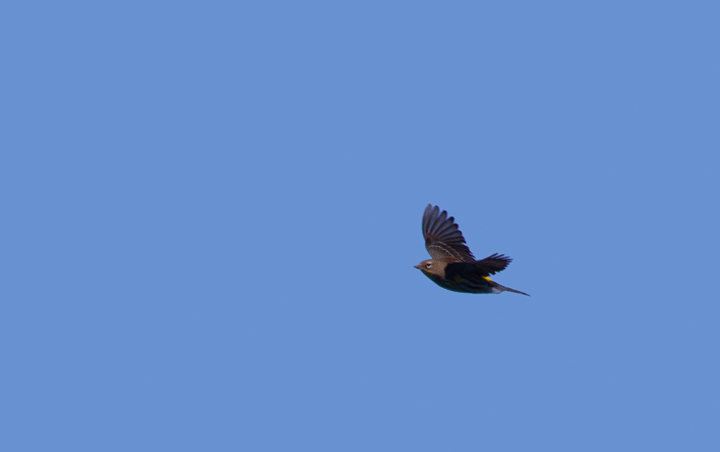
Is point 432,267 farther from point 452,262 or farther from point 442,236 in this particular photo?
point 442,236

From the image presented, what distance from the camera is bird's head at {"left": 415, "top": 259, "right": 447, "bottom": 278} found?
1652cm

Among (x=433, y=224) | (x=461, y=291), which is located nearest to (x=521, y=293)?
(x=461, y=291)

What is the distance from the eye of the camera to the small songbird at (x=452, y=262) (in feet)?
50.9

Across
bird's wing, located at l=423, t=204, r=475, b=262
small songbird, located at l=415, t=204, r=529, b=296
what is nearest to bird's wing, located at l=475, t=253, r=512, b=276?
small songbird, located at l=415, t=204, r=529, b=296

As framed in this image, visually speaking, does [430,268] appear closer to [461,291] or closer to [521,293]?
[461,291]

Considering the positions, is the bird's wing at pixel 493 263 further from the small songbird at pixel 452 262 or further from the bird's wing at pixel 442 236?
the bird's wing at pixel 442 236

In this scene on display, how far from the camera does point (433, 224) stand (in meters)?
18.1

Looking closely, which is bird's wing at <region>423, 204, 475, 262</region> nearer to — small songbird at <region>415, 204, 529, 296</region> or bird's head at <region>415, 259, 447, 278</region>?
small songbird at <region>415, 204, 529, 296</region>

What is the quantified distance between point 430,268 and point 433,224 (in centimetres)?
169

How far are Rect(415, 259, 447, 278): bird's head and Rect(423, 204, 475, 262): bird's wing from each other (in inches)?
30.5

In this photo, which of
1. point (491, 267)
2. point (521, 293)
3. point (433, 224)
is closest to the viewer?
point (491, 267)

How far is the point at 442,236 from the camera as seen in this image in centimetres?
1800

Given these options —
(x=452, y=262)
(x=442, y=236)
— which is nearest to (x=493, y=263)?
(x=452, y=262)

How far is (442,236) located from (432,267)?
1.51m
